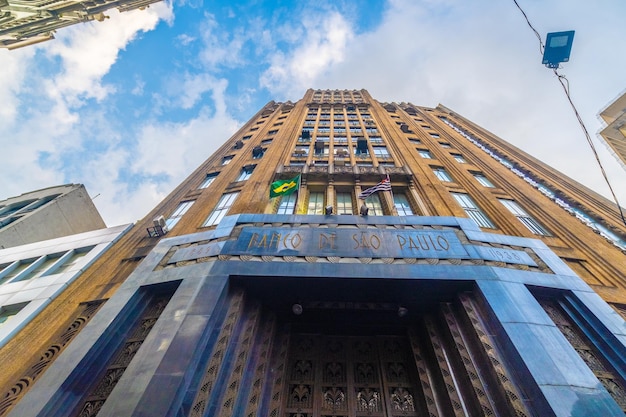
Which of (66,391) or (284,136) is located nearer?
(66,391)

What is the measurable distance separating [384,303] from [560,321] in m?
5.23

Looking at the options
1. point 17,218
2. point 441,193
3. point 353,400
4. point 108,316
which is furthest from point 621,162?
point 17,218

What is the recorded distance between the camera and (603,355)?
23.8 feet

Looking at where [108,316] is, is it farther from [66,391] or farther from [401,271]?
[401,271]

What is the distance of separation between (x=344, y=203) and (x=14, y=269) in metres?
16.9

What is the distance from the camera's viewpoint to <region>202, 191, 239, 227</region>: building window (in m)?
13.2

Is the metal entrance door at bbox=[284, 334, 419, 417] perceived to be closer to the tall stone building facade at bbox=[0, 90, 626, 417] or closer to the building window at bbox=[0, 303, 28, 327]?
the tall stone building facade at bbox=[0, 90, 626, 417]

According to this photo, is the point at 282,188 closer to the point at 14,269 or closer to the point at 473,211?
the point at 473,211

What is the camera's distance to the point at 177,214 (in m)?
14.7

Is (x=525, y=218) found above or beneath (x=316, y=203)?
beneath

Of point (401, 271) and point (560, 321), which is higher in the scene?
point (401, 271)

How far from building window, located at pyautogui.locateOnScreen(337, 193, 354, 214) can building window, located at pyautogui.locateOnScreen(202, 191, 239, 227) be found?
19.0 feet

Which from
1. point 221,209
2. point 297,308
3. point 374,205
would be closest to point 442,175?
point 374,205

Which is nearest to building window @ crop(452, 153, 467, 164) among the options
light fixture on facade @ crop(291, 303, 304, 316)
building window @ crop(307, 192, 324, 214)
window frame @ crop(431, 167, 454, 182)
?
window frame @ crop(431, 167, 454, 182)
